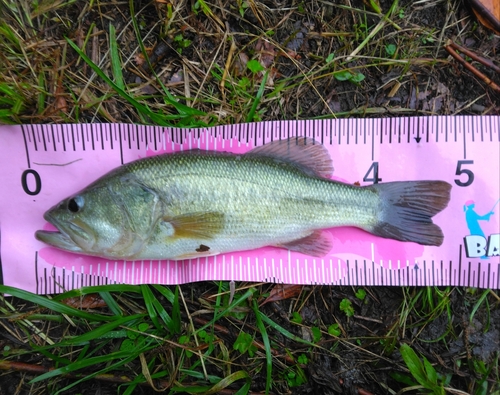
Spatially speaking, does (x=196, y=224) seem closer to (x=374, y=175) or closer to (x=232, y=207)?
(x=232, y=207)

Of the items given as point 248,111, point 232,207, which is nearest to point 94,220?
point 232,207


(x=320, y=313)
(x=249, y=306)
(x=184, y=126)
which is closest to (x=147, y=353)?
(x=249, y=306)

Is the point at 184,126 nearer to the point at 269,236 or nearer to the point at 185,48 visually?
the point at 185,48

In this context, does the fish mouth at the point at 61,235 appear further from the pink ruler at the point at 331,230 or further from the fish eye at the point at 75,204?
the pink ruler at the point at 331,230

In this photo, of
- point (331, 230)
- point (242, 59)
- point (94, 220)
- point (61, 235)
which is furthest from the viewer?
point (242, 59)

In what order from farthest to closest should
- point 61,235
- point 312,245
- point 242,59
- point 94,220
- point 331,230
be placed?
1. point 242,59
2. point 331,230
3. point 312,245
4. point 61,235
5. point 94,220

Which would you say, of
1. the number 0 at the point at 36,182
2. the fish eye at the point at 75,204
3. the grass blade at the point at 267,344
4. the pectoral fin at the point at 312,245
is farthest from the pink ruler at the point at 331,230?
the fish eye at the point at 75,204

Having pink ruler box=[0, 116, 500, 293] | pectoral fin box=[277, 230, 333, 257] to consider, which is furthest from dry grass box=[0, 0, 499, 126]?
pectoral fin box=[277, 230, 333, 257]
